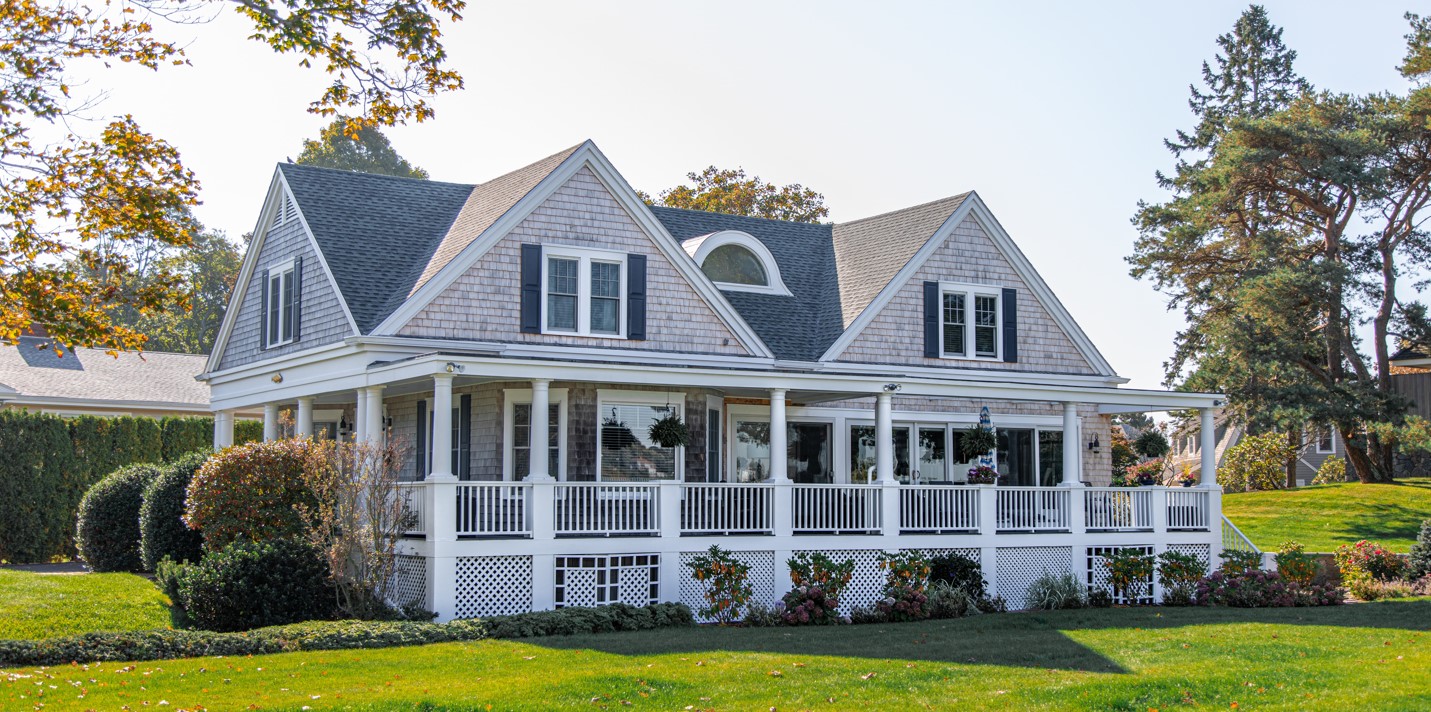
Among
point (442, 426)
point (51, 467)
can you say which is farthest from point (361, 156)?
point (442, 426)

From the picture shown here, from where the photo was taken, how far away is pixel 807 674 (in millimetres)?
13461

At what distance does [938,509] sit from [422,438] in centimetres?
835

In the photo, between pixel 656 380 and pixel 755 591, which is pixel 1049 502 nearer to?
pixel 755 591

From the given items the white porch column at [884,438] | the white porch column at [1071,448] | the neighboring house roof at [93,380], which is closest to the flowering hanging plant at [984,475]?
the white porch column at [1071,448]

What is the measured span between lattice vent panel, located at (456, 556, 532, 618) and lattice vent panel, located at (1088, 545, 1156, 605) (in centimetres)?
966

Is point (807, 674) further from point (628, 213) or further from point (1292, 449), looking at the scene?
point (1292, 449)

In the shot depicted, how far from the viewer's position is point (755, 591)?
1998cm

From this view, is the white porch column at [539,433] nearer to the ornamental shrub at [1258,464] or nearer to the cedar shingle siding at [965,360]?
the cedar shingle siding at [965,360]

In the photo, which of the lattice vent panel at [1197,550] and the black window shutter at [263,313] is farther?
the black window shutter at [263,313]

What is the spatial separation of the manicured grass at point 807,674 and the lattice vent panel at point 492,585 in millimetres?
2034

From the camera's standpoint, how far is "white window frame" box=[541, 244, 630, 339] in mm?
21297

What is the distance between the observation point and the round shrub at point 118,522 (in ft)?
76.7

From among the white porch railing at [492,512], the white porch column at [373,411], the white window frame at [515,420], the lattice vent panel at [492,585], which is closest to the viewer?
the lattice vent panel at [492,585]

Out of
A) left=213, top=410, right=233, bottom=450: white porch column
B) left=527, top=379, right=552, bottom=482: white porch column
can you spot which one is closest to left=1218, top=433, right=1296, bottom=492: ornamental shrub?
left=527, top=379, right=552, bottom=482: white porch column
